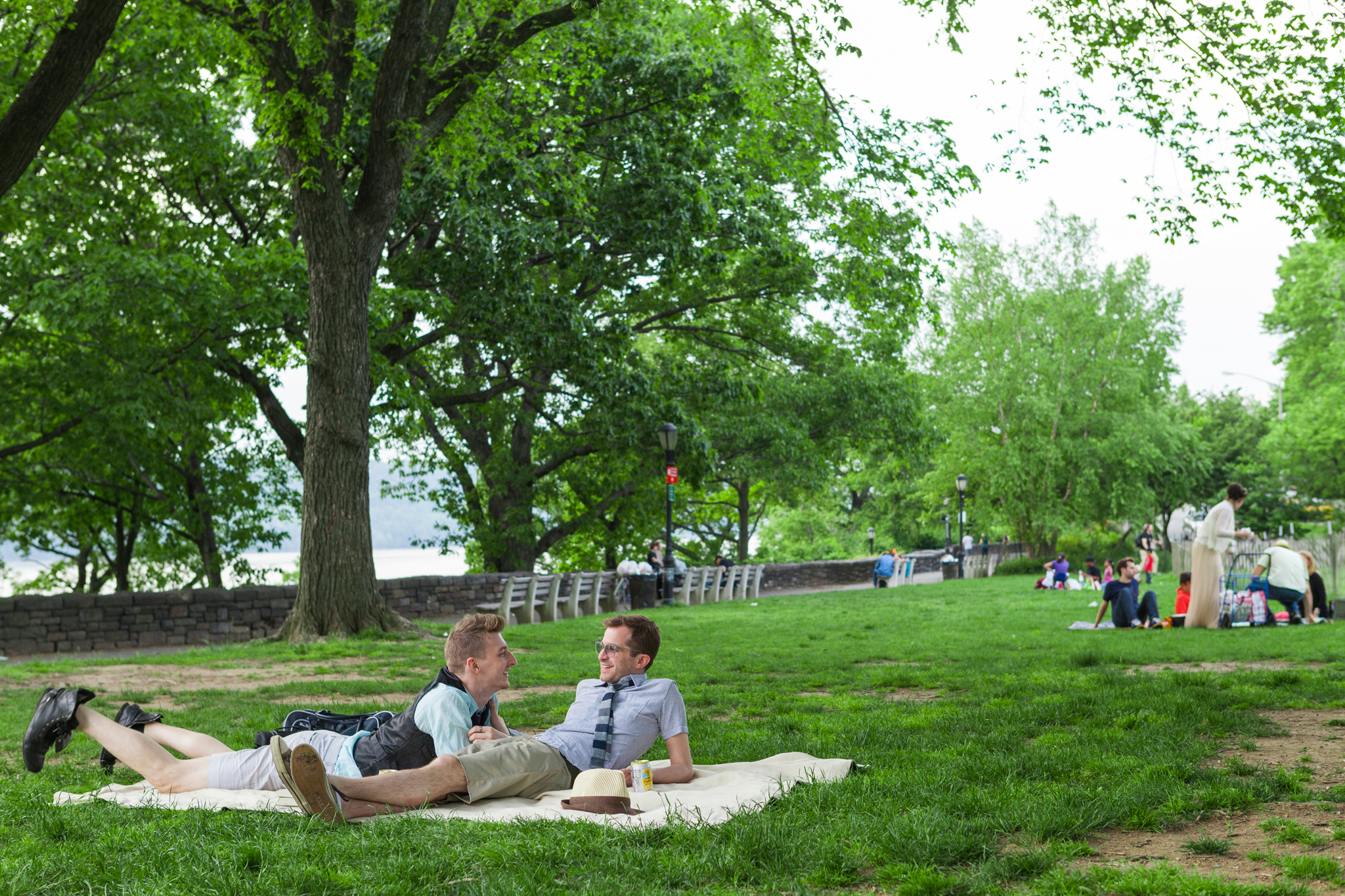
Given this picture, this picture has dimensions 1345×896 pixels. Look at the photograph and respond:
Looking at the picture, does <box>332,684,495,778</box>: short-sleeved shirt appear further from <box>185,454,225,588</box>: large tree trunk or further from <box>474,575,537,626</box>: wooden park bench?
<box>185,454,225,588</box>: large tree trunk

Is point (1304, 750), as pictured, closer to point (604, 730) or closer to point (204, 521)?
point (604, 730)

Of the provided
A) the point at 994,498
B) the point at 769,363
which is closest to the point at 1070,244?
the point at 994,498

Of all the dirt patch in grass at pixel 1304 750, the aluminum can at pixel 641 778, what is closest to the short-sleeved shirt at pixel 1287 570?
the dirt patch in grass at pixel 1304 750

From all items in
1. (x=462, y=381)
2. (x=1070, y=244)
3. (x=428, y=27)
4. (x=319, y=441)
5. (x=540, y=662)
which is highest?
(x=1070, y=244)

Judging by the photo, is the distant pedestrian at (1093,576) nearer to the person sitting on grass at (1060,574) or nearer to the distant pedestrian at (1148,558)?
the person sitting on grass at (1060,574)

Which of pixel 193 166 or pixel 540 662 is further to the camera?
pixel 193 166

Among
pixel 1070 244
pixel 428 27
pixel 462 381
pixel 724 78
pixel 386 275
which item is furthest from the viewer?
pixel 1070 244

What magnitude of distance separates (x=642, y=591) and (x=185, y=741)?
18.3 m

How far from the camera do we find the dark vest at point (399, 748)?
4.55 m

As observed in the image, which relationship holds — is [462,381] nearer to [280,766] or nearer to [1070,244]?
[280,766]

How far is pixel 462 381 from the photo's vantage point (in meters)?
22.5

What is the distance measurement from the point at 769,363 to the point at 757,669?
54.3 ft

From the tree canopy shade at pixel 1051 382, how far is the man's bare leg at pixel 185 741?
36.1 metres

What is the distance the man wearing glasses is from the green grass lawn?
0.26 m
